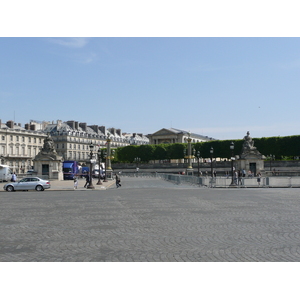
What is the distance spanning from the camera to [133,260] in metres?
7.71

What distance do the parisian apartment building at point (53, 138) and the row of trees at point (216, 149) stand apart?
9170 mm

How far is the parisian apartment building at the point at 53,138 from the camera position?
353 ft

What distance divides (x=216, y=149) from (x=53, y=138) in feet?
185

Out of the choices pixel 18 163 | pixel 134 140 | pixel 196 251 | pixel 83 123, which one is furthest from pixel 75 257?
pixel 134 140

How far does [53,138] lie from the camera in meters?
130

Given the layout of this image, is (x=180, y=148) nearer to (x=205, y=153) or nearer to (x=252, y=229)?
(x=205, y=153)

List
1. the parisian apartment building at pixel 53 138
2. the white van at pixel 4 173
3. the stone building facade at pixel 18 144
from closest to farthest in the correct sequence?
the white van at pixel 4 173, the stone building facade at pixel 18 144, the parisian apartment building at pixel 53 138

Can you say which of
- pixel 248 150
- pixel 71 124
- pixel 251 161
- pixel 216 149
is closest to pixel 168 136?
pixel 71 124

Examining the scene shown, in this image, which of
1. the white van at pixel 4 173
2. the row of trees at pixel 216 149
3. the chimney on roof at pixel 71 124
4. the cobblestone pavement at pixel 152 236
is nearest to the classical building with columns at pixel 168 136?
the chimney on roof at pixel 71 124

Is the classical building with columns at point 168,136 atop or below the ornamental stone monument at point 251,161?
atop

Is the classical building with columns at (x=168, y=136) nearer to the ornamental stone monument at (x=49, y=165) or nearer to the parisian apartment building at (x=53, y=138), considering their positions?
the parisian apartment building at (x=53, y=138)

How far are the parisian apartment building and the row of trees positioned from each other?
9.17 meters

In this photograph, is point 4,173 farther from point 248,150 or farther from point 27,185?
point 248,150
